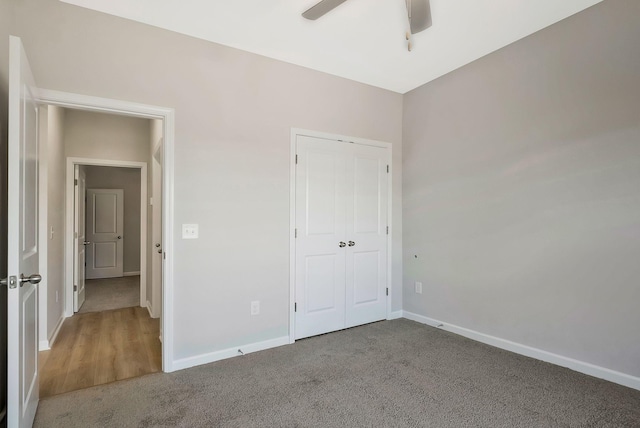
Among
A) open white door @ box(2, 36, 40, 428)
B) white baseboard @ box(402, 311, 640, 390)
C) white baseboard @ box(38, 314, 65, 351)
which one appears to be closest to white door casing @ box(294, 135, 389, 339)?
white baseboard @ box(402, 311, 640, 390)

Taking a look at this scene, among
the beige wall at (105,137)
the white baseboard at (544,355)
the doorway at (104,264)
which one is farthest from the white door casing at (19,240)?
the white baseboard at (544,355)

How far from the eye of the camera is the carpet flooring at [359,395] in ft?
6.42

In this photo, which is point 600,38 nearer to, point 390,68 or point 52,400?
point 390,68

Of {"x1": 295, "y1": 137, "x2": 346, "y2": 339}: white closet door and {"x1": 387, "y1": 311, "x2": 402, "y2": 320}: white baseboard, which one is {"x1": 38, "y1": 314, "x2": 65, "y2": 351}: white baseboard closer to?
{"x1": 295, "y1": 137, "x2": 346, "y2": 339}: white closet door

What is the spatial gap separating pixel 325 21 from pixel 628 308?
2929 millimetres

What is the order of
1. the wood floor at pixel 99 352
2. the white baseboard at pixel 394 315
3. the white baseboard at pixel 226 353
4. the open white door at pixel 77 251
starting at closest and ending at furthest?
the wood floor at pixel 99 352 < the white baseboard at pixel 226 353 < the white baseboard at pixel 394 315 < the open white door at pixel 77 251

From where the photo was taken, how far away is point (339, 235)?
11.4ft

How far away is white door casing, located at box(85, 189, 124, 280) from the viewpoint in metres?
6.77

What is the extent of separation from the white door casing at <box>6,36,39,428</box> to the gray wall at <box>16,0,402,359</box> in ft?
2.10

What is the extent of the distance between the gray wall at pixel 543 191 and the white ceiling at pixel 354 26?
29 centimetres

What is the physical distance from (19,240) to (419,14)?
234 centimetres

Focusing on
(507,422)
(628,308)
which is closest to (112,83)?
(507,422)

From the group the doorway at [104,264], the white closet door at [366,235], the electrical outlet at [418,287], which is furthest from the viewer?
the electrical outlet at [418,287]

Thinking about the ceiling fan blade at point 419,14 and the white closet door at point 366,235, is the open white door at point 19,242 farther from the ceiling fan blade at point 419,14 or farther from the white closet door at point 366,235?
the white closet door at point 366,235
